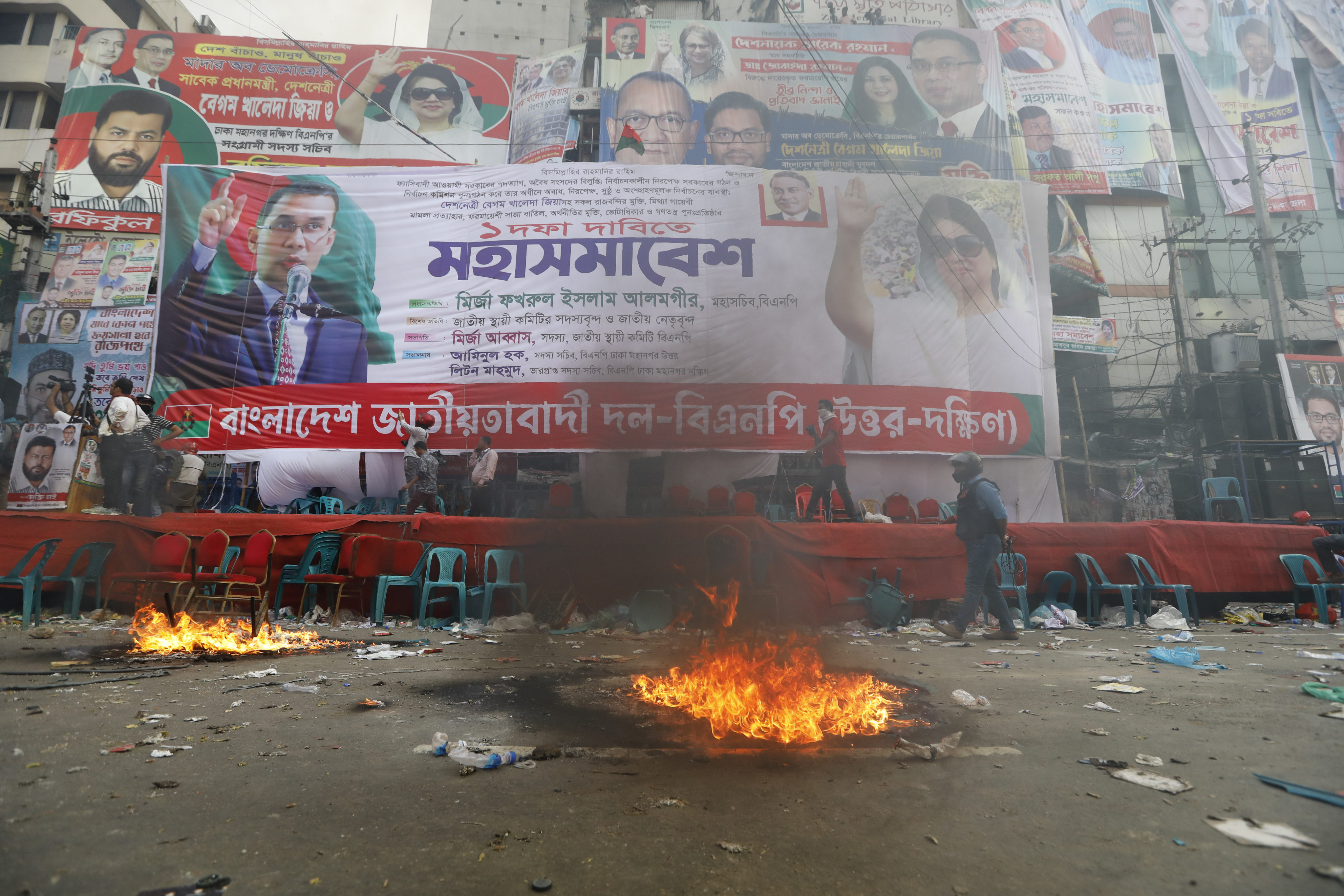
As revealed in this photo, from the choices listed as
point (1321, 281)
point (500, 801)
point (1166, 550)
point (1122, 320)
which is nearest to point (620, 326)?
point (1166, 550)

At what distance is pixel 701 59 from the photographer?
15.4m

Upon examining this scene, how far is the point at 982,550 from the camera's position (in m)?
6.32

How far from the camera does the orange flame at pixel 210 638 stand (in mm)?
5090

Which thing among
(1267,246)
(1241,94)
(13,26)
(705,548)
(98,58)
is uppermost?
(13,26)

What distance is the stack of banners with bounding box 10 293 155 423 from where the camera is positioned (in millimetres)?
13523

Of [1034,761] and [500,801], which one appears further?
[1034,761]

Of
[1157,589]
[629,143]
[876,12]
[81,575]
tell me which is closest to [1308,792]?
[1157,589]

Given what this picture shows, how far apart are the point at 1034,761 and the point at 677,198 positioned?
9.84 m

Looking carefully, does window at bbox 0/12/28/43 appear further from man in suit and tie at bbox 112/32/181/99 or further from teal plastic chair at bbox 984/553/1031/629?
teal plastic chair at bbox 984/553/1031/629

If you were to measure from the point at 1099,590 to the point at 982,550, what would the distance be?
2.31 meters

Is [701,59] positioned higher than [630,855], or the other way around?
[701,59]

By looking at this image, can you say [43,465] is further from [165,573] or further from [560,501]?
[560,501]

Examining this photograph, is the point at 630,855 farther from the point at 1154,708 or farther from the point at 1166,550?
the point at 1166,550

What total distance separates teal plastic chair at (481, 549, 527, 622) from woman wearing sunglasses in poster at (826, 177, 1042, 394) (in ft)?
19.6
